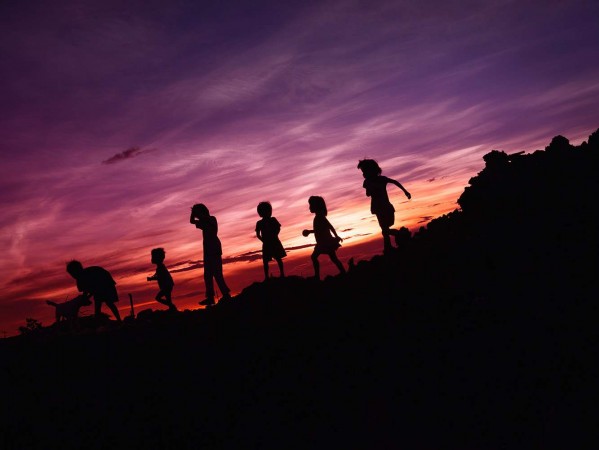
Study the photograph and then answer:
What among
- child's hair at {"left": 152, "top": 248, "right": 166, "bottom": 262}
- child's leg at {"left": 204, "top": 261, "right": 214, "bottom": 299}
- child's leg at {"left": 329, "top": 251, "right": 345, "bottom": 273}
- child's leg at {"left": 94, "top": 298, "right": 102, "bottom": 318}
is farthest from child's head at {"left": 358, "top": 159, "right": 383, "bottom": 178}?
child's leg at {"left": 94, "top": 298, "right": 102, "bottom": 318}

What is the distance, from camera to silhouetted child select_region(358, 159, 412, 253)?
38.5 ft

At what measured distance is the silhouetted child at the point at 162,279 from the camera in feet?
43.5

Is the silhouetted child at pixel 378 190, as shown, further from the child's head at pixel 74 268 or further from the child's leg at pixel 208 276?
the child's head at pixel 74 268

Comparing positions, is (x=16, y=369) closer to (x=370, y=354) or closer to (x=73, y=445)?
(x=73, y=445)

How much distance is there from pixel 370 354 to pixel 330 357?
72 cm

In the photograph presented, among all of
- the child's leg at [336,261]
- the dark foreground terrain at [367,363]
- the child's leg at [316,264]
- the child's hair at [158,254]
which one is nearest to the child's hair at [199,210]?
the child's hair at [158,254]

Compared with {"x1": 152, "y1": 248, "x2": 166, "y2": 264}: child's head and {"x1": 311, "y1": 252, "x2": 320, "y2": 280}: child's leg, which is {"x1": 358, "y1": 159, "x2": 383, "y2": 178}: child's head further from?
{"x1": 152, "y1": 248, "x2": 166, "y2": 264}: child's head

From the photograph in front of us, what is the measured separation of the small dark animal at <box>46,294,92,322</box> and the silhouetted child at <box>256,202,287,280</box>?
5743 millimetres

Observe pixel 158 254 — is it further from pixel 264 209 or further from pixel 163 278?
pixel 264 209

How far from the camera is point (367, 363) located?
25.9 ft

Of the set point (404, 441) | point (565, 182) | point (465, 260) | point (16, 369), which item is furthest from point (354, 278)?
point (16, 369)

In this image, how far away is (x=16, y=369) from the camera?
904cm

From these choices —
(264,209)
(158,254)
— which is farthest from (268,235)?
(158,254)

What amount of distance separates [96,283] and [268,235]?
210 inches
